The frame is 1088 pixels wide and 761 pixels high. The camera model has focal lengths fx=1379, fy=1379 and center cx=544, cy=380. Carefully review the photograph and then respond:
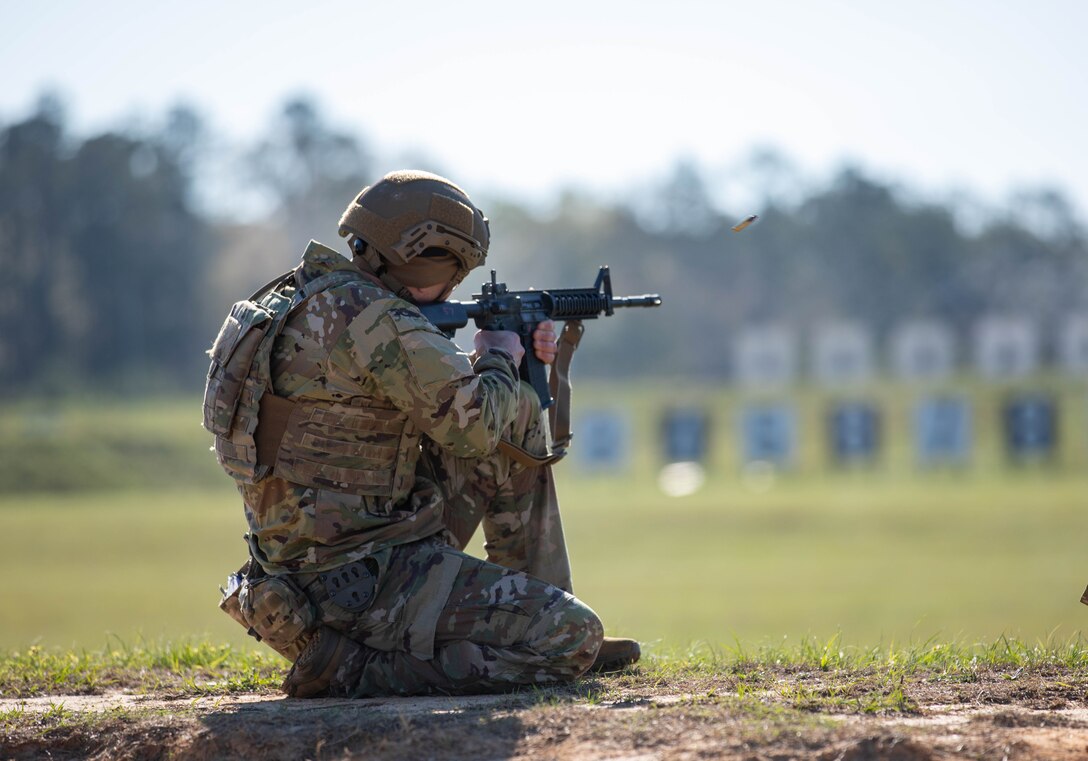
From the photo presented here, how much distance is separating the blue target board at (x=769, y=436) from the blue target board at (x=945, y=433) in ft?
11.2

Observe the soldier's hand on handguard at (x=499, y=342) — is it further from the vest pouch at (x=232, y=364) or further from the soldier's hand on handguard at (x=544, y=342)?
the vest pouch at (x=232, y=364)

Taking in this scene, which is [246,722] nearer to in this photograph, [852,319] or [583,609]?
[583,609]

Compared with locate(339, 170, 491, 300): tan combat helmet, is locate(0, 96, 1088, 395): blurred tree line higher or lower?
higher

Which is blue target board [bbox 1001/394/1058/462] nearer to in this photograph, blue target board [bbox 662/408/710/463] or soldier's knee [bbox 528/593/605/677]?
blue target board [bbox 662/408/710/463]

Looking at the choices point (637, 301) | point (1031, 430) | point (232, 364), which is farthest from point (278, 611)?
point (1031, 430)

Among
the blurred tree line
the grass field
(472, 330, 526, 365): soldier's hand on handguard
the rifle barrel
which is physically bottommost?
the grass field

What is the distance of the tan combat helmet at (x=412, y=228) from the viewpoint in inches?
185

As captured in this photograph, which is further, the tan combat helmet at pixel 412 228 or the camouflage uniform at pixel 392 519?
the tan combat helmet at pixel 412 228

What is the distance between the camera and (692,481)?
3534 centimetres

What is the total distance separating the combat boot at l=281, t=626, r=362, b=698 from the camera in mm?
4613

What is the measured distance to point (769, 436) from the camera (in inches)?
1447

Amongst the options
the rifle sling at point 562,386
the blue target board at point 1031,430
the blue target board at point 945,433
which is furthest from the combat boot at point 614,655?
the blue target board at point 1031,430

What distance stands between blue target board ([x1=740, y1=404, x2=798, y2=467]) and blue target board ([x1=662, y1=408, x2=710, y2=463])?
114 centimetres

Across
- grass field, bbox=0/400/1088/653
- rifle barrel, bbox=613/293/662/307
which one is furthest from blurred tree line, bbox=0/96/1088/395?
rifle barrel, bbox=613/293/662/307
